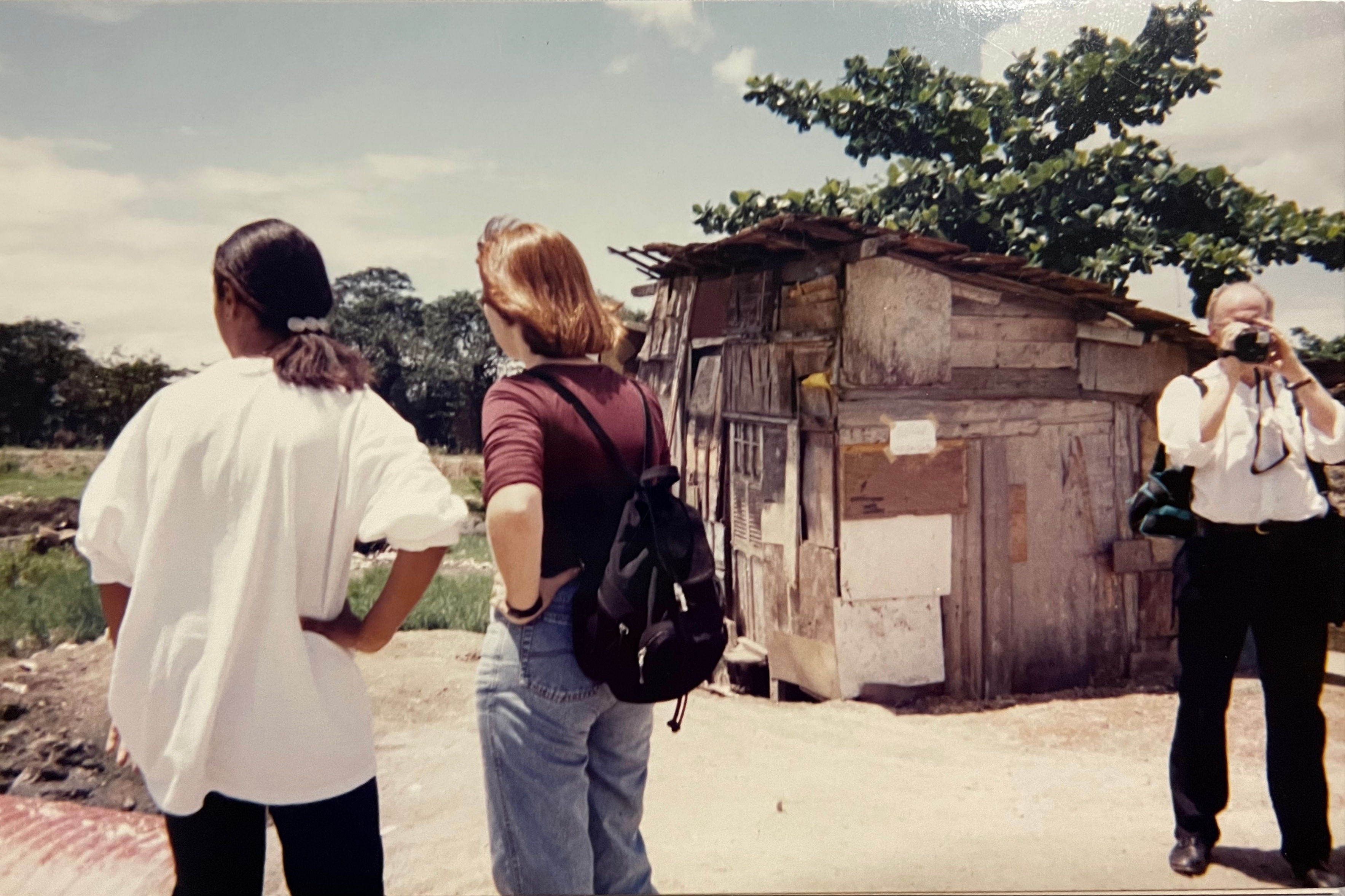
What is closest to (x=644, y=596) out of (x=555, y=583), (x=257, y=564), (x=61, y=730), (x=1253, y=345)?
(x=555, y=583)

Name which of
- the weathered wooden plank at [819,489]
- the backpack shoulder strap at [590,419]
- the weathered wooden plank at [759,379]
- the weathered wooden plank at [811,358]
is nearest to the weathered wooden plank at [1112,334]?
the weathered wooden plank at [811,358]

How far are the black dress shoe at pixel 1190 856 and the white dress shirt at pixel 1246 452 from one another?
3.57ft

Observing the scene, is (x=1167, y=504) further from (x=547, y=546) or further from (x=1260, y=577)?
(x=547, y=546)

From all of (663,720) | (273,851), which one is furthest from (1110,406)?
(273,851)

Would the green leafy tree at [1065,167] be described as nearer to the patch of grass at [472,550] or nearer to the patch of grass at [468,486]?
the patch of grass at [468,486]

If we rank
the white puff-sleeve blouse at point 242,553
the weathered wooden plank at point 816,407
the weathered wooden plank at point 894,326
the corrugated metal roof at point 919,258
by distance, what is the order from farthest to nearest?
the weathered wooden plank at point 816,407 → the weathered wooden plank at point 894,326 → the corrugated metal roof at point 919,258 → the white puff-sleeve blouse at point 242,553

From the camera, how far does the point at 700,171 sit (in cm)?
323

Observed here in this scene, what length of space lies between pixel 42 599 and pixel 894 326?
4107mm

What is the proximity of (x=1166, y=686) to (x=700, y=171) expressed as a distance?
353 cm

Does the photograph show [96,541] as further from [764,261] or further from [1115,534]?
[1115,534]

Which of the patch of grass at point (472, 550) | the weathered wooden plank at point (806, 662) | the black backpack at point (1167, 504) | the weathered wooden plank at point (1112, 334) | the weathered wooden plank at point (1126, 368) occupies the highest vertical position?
the weathered wooden plank at point (1112, 334)

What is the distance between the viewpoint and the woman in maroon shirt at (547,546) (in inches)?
72.4

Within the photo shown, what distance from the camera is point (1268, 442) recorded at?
9.65 ft

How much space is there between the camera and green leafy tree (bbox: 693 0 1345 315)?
3.20 meters
